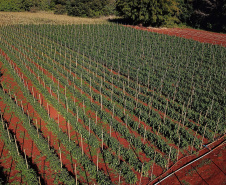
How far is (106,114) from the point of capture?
13664mm

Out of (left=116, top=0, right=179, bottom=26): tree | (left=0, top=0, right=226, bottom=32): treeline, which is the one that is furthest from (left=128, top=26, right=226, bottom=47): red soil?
(left=0, top=0, right=226, bottom=32): treeline

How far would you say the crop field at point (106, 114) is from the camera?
9.78m

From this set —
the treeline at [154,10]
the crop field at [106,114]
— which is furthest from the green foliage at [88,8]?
the crop field at [106,114]

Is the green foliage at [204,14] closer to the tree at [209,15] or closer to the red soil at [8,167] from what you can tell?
the tree at [209,15]

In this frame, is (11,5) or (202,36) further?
(11,5)

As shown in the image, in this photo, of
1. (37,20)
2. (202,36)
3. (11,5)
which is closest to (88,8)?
(37,20)

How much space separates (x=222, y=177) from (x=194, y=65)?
14544mm

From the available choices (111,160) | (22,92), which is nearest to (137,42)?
(22,92)

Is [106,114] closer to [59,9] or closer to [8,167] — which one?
[8,167]

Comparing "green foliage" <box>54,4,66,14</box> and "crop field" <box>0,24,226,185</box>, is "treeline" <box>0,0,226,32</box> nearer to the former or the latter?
"green foliage" <box>54,4,66,14</box>

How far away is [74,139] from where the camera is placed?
11.6 metres

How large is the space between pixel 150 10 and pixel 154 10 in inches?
55.1

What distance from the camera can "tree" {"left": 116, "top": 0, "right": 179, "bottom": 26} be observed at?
139ft

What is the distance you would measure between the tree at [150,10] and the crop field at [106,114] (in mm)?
18823
